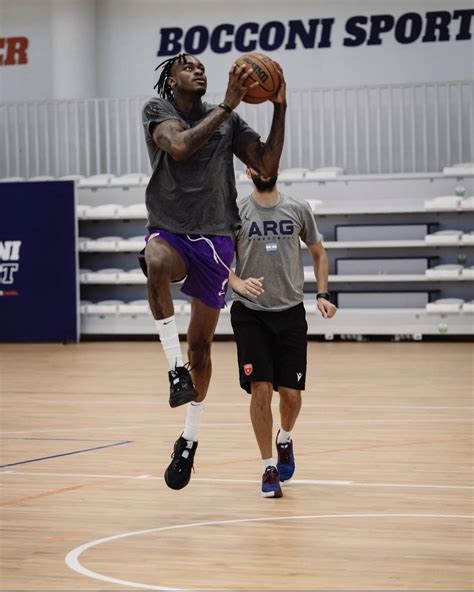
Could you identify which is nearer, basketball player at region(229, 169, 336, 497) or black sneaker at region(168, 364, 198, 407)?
black sneaker at region(168, 364, 198, 407)

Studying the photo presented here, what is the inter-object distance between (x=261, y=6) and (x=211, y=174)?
13.9 meters

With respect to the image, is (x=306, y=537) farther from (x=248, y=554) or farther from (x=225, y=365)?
(x=225, y=365)

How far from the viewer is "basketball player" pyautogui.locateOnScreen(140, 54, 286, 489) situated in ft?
17.5

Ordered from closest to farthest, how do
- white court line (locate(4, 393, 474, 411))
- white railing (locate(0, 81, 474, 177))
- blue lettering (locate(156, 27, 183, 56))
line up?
white court line (locate(4, 393, 474, 411)) → white railing (locate(0, 81, 474, 177)) → blue lettering (locate(156, 27, 183, 56))

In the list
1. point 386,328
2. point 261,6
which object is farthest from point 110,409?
point 261,6

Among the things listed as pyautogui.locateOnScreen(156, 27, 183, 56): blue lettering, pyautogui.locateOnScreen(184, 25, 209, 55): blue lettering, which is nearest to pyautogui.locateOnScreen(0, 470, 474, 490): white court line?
pyautogui.locateOnScreen(184, 25, 209, 55): blue lettering

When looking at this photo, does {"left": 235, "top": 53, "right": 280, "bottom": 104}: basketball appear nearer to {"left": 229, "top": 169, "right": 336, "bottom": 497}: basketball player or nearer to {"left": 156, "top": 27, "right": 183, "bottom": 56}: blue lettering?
{"left": 229, "top": 169, "right": 336, "bottom": 497}: basketball player

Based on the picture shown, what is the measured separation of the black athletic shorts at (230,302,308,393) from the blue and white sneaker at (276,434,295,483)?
1.17 ft

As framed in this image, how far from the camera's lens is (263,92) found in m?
5.18

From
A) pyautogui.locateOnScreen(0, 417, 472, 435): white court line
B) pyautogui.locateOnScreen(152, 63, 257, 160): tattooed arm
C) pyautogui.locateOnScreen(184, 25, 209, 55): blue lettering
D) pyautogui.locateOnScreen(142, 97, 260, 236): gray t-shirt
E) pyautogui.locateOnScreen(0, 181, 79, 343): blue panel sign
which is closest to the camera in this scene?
pyautogui.locateOnScreen(152, 63, 257, 160): tattooed arm

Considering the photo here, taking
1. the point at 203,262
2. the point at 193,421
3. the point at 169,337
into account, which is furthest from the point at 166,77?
the point at 193,421

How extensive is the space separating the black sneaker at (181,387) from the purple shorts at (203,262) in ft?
1.44

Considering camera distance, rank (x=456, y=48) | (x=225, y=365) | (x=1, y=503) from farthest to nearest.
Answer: (x=456, y=48), (x=225, y=365), (x=1, y=503)

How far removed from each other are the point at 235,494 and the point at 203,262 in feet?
4.19
